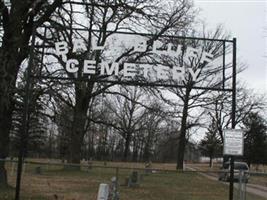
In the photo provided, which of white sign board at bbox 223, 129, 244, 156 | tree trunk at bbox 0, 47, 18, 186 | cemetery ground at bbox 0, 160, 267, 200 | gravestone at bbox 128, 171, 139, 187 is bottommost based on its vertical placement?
cemetery ground at bbox 0, 160, 267, 200

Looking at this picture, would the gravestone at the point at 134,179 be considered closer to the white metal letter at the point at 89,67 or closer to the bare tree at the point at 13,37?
the bare tree at the point at 13,37

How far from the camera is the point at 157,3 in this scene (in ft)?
67.3

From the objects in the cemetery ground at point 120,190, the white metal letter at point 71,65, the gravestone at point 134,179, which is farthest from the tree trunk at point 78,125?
the white metal letter at point 71,65

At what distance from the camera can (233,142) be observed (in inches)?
499

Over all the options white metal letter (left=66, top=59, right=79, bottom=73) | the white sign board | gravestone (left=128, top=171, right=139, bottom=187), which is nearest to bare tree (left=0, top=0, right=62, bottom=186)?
white metal letter (left=66, top=59, right=79, bottom=73)

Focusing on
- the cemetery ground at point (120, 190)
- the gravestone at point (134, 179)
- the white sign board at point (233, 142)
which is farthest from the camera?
the gravestone at point (134, 179)

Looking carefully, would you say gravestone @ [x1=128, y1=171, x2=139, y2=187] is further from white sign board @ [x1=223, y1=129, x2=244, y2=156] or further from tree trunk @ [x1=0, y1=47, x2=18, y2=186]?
white sign board @ [x1=223, y1=129, x2=244, y2=156]

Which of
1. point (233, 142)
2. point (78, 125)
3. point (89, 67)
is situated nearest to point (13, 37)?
point (89, 67)

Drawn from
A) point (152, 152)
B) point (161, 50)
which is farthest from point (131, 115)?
point (161, 50)

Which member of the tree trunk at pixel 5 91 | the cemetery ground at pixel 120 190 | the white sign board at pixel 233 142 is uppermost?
the tree trunk at pixel 5 91

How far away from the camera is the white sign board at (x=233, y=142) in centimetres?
1262

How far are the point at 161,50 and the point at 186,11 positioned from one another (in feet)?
40.8

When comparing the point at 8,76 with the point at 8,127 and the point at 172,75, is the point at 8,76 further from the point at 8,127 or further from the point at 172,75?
the point at 172,75

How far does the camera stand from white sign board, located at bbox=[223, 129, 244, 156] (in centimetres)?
1262
